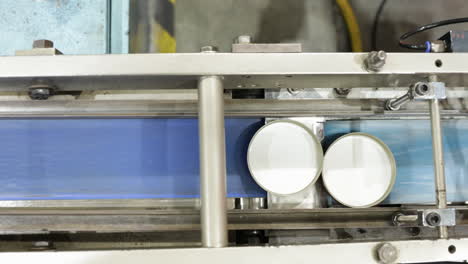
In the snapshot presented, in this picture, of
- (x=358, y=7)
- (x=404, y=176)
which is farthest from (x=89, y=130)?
(x=358, y=7)

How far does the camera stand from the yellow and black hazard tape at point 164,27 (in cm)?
101

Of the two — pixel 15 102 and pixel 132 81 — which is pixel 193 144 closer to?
pixel 132 81

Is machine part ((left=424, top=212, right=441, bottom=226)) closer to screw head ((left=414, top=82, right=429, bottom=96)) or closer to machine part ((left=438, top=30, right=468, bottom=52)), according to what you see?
screw head ((left=414, top=82, right=429, bottom=96))

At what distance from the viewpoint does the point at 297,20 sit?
5.18 feet

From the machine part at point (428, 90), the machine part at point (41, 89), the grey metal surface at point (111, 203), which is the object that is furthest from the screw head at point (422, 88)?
the machine part at point (41, 89)

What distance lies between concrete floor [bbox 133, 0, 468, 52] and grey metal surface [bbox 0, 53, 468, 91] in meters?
0.83

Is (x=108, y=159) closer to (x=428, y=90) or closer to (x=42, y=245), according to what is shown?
(x=42, y=245)

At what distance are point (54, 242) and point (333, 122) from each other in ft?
2.72

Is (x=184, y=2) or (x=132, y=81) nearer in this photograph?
(x=132, y=81)

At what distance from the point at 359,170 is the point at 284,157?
19cm

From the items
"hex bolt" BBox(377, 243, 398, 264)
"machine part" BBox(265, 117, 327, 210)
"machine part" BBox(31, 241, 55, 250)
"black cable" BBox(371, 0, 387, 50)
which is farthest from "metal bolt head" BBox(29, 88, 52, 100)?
"black cable" BBox(371, 0, 387, 50)

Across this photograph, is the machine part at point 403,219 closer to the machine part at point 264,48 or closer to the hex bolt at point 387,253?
the hex bolt at point 387,253

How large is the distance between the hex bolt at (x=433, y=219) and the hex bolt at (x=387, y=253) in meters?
0.10

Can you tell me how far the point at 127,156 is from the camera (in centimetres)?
90
